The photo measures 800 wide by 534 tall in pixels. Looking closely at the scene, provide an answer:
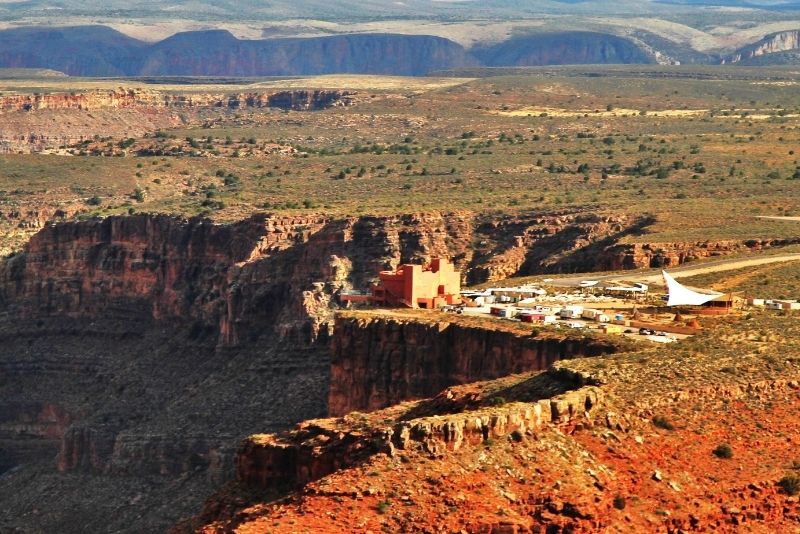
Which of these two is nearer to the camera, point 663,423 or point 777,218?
point 663,423

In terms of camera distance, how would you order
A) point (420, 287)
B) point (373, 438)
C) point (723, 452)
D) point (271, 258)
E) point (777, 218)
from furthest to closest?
point (777, 218)
point (271, 258)
point (420, 287)
point (723, 452)
point (373, 438)

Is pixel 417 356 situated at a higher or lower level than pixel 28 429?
higher

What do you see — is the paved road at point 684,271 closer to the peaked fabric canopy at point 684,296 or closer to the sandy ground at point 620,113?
the peaked fabric canopy at point 684,296

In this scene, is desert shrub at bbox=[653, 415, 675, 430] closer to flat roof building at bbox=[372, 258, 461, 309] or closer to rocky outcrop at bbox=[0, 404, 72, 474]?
flat roof building at bbox=[372, 258, 461, 309]

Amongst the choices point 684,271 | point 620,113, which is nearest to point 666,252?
point 684,271

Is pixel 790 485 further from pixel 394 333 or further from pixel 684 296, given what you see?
pixel 394 333

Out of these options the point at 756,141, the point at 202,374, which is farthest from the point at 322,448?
the point at 756,141

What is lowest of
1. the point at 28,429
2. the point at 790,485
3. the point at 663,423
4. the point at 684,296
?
the point at 28,429

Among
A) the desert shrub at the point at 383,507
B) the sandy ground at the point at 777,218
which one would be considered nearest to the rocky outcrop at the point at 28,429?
the sandy ground at the point at 777,218

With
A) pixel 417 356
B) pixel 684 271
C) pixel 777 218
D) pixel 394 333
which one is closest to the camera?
pixel 417 356
